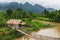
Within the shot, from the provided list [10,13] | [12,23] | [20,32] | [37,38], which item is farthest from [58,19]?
[37,38]

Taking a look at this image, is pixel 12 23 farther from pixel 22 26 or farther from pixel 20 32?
pixel 20 32

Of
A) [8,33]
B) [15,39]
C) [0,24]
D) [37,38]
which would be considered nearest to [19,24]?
[0,24]

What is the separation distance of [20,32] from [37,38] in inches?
104

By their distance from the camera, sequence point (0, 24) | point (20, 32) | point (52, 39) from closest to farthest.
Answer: point (52, 39) → point (20, 32) → point (0, 24)

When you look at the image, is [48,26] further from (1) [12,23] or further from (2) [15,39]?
(2) [15,39]

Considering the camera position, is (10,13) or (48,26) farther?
(10,13)

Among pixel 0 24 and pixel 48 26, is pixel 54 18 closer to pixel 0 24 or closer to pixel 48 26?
pixel 48 26

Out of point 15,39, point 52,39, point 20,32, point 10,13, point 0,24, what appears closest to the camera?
point 52,39

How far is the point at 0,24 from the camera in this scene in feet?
61.5

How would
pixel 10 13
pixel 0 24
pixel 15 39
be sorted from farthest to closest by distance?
pixel 10 13 → pixel 0 24 → pixel 15 39

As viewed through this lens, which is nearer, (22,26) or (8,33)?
(8,33)

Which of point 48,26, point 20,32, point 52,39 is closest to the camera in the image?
point 52,39

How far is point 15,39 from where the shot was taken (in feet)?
47.0

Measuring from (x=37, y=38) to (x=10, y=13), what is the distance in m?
12.7
